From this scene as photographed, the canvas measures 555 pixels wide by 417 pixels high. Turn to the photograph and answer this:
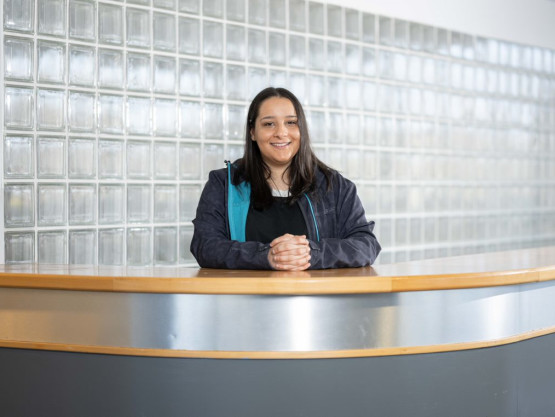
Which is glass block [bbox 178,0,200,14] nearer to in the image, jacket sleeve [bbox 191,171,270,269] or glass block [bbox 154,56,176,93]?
glass block [bbox 154,56,176,93]

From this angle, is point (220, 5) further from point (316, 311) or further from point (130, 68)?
point (316, 311)

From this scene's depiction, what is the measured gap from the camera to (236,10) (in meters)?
4.73

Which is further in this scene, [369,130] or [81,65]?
[369,130]

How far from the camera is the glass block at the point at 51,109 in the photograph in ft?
12.8

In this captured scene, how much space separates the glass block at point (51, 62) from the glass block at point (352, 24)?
220 cm

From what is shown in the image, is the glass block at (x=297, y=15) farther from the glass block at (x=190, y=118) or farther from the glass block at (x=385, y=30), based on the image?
the glass block at (x=190, y=118)

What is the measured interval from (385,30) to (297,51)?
900 millimetres

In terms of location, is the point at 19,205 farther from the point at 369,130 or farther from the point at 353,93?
the point at 369,130

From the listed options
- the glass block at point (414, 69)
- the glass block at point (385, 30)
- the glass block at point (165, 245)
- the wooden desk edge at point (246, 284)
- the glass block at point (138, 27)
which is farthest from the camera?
the glass block at point (414, 69)

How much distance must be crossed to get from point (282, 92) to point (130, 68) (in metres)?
1.68

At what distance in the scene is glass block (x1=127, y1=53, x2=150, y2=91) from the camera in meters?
4.25

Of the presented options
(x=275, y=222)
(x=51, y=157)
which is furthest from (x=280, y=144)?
(x=51, y=157)

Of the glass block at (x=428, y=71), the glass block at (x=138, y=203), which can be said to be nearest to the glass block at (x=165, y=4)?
the glass block at (x=138, y=203)

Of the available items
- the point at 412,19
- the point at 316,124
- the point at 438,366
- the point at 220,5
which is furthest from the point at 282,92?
the point at 412,19
